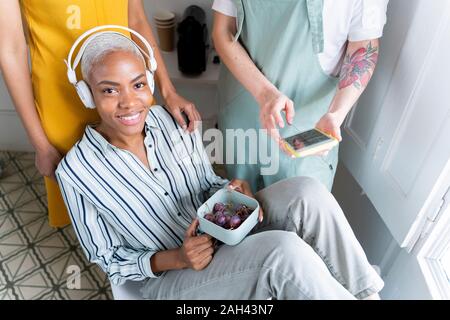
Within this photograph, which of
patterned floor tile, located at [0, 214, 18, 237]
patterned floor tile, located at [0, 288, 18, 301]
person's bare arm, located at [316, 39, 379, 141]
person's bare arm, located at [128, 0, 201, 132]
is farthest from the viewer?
patterned floor tile, located at [0, 214, 18, 237]

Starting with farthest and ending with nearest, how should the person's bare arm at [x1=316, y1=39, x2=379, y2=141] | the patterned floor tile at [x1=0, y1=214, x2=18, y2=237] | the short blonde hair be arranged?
the patterned floor tile at [x1=0, y1=214, x2=18, y2=237] → the person's bare arm at [x1=316, y1=39, x2=379, y2=141] → the short blonde hair

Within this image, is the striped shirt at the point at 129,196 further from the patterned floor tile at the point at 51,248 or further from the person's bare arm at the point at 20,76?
the patterned floor tile at the point at 51,248

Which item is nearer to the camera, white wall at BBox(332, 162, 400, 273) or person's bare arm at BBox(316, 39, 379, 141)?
person's bare arm at BBox(316, 39, 379, 141)

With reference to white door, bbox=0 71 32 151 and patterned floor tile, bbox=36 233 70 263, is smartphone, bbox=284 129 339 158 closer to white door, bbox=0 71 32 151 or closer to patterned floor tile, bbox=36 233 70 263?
patterned floor tile, bbox=36 233 70 263

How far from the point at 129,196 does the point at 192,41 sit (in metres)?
0.74

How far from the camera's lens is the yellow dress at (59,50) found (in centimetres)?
100

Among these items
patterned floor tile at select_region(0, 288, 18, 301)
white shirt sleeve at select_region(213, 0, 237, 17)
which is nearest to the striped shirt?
white shirt sleeve at select_region(213, 0, 237, 17)

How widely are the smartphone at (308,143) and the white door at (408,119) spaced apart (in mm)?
265

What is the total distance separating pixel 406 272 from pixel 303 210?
51cm

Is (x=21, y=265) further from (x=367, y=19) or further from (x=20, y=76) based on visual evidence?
(x=367, y=19)

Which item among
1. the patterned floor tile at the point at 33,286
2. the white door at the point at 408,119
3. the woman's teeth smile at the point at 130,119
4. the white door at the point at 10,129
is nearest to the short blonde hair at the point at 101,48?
the woman's teeth smile at the point at 130,119

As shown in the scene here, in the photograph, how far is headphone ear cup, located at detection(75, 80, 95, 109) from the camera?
958mm

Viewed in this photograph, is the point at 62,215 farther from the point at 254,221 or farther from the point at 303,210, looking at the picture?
the point at 303,210

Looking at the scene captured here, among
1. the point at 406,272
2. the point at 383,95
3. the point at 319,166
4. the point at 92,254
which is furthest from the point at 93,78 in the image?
the point at 406,272
